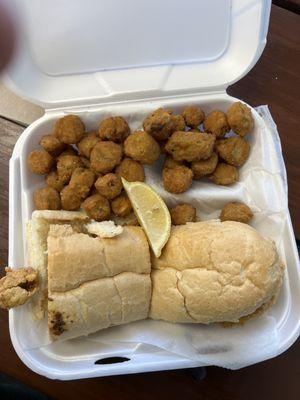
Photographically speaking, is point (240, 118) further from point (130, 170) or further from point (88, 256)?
point (88, 256)

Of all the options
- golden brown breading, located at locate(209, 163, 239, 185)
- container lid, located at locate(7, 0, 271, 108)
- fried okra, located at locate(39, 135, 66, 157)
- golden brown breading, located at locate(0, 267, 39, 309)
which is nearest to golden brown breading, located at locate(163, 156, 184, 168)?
golden brown breading, located at locate(209, 163, 239, 185)

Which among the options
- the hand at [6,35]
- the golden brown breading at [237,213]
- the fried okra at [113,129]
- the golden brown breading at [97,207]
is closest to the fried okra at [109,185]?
the golden brown breading at [97,207]

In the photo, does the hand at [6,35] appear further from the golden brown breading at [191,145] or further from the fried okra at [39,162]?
the golden brown breading at [191,145]

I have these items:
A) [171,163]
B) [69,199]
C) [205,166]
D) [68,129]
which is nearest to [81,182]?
[69,199]

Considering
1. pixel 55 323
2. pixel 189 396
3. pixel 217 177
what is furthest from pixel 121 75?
pixel 189 396

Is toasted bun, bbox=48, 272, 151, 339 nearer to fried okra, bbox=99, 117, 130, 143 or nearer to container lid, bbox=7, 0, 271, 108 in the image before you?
fried okra, bbox=99, 117, 130, 143

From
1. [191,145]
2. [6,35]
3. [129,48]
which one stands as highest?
[6,35]
